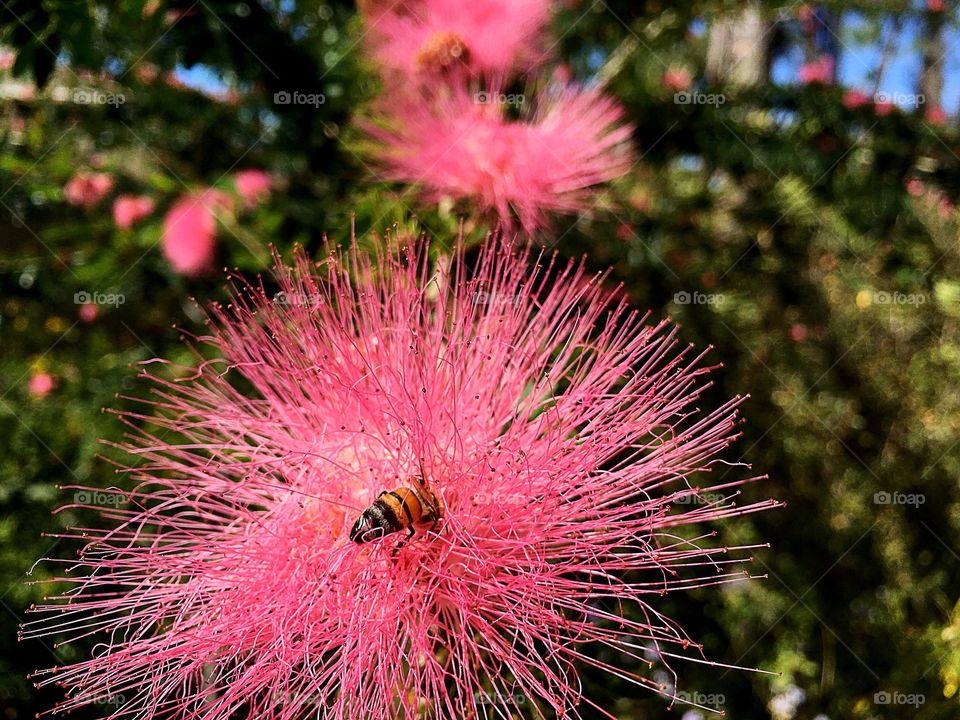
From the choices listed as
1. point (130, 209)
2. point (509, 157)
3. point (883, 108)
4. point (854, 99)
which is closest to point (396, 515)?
point (509, 157)

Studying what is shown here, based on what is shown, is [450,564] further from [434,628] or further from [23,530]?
[23,530]

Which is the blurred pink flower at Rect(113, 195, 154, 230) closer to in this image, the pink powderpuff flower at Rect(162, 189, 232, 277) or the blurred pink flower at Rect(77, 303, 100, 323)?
the pink powderpuff flower at Rect(162, 189, 232, 277)

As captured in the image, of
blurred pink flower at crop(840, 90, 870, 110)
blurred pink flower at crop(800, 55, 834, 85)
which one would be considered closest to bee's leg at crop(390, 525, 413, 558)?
blurred pink flower at crop(840, 90, 870, 110)

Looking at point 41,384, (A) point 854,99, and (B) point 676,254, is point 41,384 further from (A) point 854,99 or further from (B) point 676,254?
(A) point 854,99

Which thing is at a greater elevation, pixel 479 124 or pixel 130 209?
pixel 479 124

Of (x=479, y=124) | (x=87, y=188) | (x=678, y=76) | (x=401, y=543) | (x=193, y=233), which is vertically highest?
(x=678, y=76)

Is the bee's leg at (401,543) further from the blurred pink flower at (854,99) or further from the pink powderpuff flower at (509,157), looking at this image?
the blurred pink flower at (854,99)

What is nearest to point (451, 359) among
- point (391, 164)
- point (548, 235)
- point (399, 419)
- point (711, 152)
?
point (399, 419)

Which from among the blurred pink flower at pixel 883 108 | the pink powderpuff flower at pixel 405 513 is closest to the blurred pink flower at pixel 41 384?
the pink powderpuff flower at pixel 405 513
